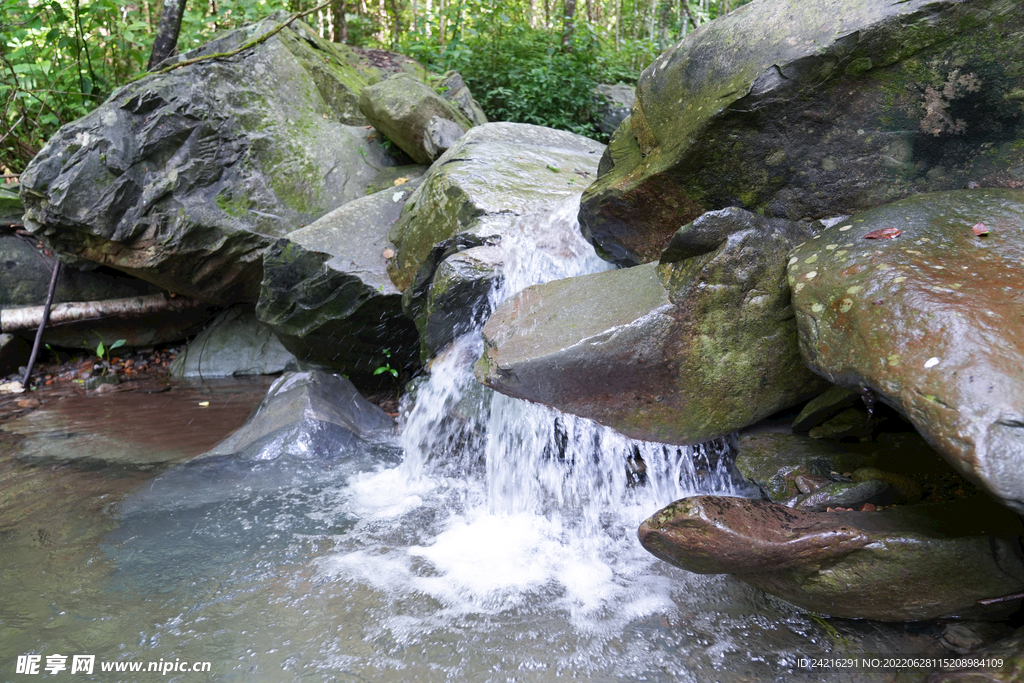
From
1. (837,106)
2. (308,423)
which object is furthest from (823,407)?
(308,423)

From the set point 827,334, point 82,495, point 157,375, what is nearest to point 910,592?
point 827,334

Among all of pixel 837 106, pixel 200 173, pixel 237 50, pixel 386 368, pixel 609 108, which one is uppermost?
pixel 237 50

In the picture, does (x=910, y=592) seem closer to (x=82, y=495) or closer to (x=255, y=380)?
(x=82, y=495)

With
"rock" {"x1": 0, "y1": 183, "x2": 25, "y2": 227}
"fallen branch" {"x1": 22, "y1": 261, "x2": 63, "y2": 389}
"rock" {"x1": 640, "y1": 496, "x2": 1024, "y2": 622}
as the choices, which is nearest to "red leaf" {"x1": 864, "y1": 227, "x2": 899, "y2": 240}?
"rock" {"x1": 640, "y1": 496, "x2": 1024, "y2": 622}

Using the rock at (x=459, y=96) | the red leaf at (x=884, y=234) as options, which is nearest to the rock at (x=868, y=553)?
the red leaf at (x=884, y=234)

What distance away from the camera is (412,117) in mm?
6531

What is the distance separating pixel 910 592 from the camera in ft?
7.39

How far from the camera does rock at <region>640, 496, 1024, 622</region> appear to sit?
87.6 inches

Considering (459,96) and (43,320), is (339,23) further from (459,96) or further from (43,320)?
(43,320)

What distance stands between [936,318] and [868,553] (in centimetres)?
88

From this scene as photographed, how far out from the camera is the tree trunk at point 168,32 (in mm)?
7590

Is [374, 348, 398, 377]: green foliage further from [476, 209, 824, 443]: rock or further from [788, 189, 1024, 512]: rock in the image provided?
[788, 189, 1024, 512]: rock

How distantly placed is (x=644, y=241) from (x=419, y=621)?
2525 millimetres

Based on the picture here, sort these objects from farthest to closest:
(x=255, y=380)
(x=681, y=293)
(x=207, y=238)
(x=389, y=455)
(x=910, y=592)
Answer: (x=255, y=380), (x=207, y=238), (x=389, y=455), (x=681, y=293), (x=910, y=592)
